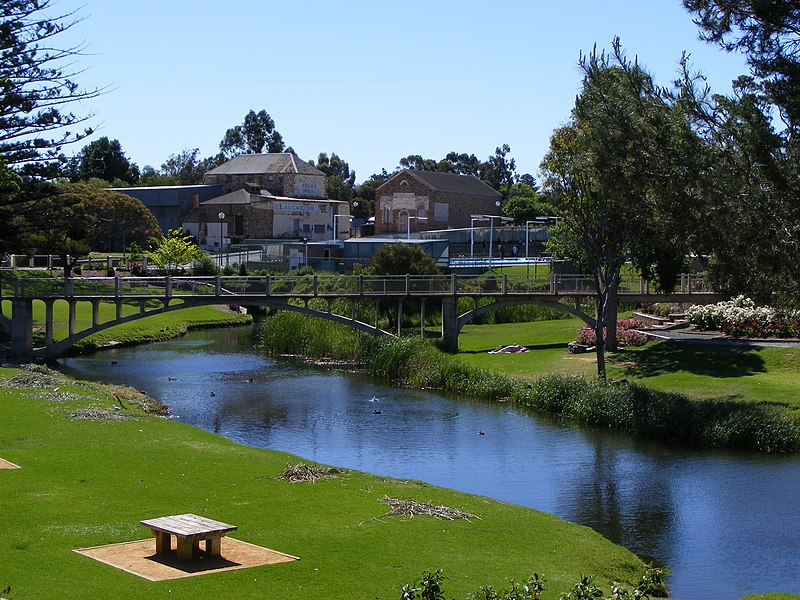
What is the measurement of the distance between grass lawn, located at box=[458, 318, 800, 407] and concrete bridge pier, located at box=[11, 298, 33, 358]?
1804 centimetres

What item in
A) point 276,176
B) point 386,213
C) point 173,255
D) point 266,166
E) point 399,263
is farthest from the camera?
point 266,166

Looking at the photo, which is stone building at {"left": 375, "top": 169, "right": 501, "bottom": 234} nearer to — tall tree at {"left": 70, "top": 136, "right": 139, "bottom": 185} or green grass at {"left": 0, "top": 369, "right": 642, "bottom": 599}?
tall tree at {"left": 70, "top": 136, "right": 139, "bottom": 185}

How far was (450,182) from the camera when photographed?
4259 inches

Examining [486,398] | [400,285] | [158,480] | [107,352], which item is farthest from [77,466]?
[107,352]

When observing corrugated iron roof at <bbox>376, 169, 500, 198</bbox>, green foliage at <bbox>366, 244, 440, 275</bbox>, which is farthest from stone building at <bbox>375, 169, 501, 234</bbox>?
green foliage at <bbox>366, 244, 440, 275</bbox>

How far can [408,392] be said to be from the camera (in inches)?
1574

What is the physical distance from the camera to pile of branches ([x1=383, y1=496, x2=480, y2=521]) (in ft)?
59.9

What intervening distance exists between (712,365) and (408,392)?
10.8 meters

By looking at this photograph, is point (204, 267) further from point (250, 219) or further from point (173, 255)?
point (250, 219)

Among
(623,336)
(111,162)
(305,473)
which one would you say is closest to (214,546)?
(305,473)

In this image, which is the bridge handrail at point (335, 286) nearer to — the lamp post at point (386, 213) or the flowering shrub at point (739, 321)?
the flowering shrub at point (739, 321)

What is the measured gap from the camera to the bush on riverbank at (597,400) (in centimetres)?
2927

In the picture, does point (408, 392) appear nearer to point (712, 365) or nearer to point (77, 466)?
point (712, 365)

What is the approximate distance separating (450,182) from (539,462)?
8238 cm
